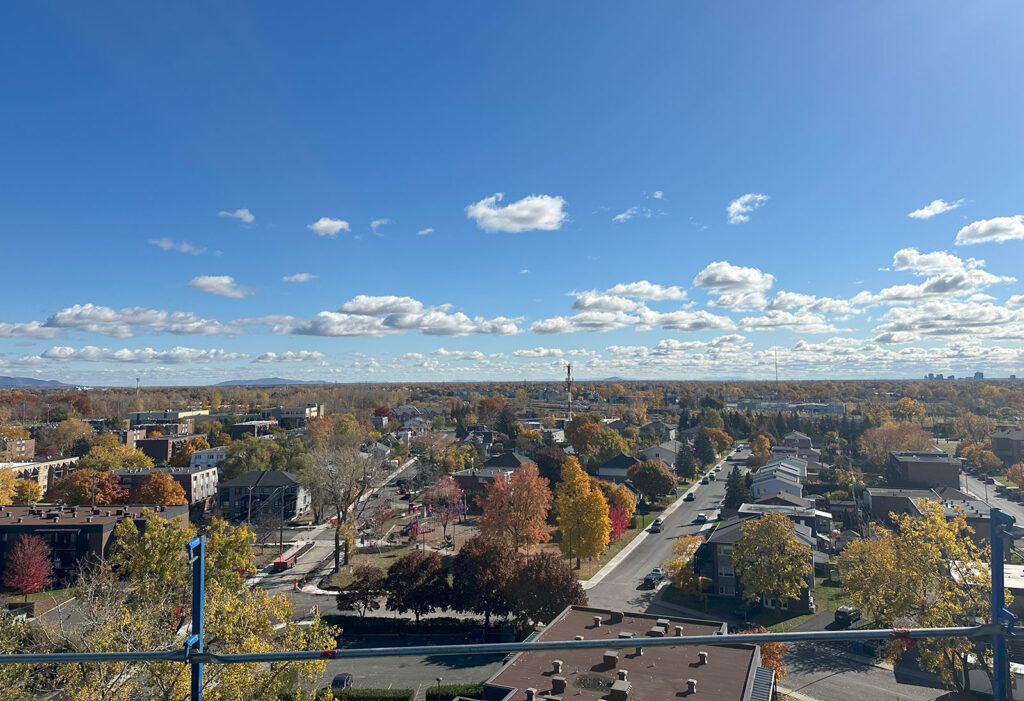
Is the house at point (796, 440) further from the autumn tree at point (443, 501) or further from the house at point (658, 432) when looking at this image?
Result: the autumn tree at point (443, 501)

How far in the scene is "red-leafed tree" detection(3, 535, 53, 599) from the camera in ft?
105

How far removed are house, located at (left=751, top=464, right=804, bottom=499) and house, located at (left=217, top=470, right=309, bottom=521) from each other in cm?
4022

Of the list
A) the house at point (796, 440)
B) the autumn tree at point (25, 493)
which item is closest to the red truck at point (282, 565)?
the autumn tree at point (25, 493)

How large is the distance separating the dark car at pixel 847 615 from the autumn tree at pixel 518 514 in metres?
16.9

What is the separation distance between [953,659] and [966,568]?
3.18 meters

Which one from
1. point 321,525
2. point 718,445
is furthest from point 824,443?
point 321,525

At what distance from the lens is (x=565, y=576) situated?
26.7 m

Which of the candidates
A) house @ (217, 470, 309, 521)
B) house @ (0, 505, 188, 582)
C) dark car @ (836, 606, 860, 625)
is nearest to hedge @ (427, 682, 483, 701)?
dark car @ (836, 606, 860, 625)

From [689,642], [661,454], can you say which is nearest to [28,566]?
[689,642]

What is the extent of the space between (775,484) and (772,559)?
84.0 feet

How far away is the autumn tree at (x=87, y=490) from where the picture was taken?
4450 cm

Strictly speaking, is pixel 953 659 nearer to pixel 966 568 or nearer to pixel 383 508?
pixel 966 568

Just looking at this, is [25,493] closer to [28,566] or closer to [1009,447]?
[28,566]

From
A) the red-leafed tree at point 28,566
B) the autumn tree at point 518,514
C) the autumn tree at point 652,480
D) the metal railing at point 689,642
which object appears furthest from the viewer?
the autumn tree at point 652,480
